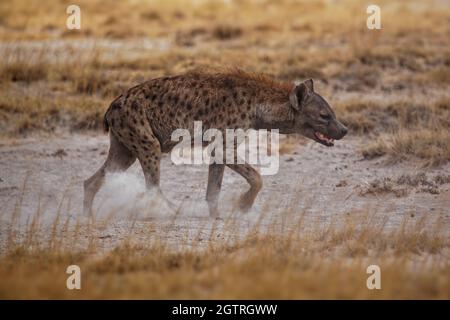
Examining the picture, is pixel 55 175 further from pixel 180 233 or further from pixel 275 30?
pixel 275 30

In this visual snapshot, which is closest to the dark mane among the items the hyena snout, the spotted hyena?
the spotted hyena

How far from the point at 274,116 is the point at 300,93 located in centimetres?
30

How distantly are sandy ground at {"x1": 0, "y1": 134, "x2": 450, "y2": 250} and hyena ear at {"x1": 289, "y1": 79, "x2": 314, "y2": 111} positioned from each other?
895 mm

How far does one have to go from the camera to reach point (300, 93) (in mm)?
7359

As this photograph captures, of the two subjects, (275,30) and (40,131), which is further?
(275,30)

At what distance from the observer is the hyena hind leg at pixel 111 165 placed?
7477 mm

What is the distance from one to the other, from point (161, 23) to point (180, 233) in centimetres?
1049

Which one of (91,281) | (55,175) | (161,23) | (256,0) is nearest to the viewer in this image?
(91,281)

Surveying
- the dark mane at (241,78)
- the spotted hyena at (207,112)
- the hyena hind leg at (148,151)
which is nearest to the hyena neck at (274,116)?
the spotted hyena at (207,112)

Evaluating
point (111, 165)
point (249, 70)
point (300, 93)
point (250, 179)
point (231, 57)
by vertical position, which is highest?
point (231, 57)

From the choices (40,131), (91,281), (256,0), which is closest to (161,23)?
(256,0)

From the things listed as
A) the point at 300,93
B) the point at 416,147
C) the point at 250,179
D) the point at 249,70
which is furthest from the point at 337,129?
the point at 249,70

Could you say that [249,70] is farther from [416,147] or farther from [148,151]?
[148,151]
